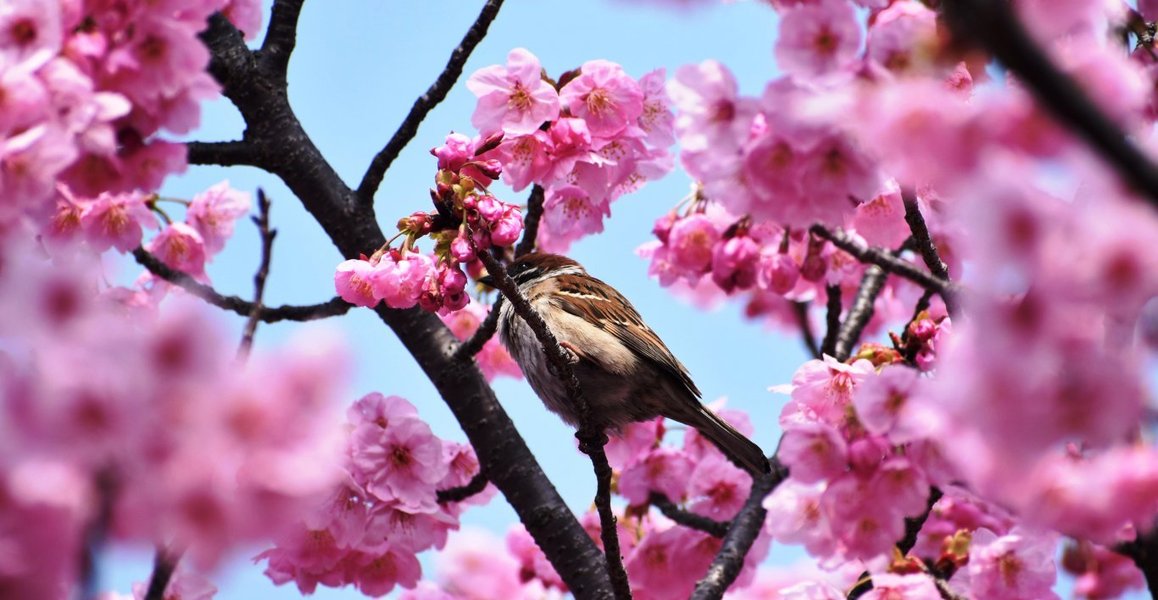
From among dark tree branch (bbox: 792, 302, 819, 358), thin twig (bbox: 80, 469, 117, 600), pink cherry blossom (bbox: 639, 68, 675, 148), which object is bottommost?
thin twig (bbox: 80, 469, 117, 600)

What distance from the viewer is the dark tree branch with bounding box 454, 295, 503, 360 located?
4086mm

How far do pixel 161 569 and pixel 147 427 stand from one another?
0.60 m

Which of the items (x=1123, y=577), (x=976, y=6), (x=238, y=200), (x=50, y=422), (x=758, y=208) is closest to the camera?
(x=976, y=6)

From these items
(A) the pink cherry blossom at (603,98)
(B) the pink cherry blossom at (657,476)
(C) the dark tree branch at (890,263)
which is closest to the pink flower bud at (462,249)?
(A) the pink cherry blossom at (603,98)

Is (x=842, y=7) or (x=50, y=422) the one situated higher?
(x=842, y=7)

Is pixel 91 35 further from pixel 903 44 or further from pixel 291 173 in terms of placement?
pixel 291 173

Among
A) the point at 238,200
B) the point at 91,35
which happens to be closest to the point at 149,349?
the point at 91,35

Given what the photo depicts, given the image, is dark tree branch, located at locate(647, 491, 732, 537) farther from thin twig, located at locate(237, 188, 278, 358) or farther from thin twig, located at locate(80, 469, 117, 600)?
thin twig, located at locate(80, 469, 117, 600)

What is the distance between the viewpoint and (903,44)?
6.19ft

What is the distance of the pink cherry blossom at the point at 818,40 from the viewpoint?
187 centimetres

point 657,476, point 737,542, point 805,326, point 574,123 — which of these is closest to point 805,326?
point 805,326

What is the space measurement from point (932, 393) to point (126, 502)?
41.0 inches

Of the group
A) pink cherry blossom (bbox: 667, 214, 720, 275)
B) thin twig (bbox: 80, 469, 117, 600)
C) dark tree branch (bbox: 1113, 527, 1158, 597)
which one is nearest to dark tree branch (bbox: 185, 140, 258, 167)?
pink cherry blossom (bbox: 667, 214, 720, 275)

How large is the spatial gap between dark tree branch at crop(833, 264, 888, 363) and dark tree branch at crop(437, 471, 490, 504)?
1968 millimetres
